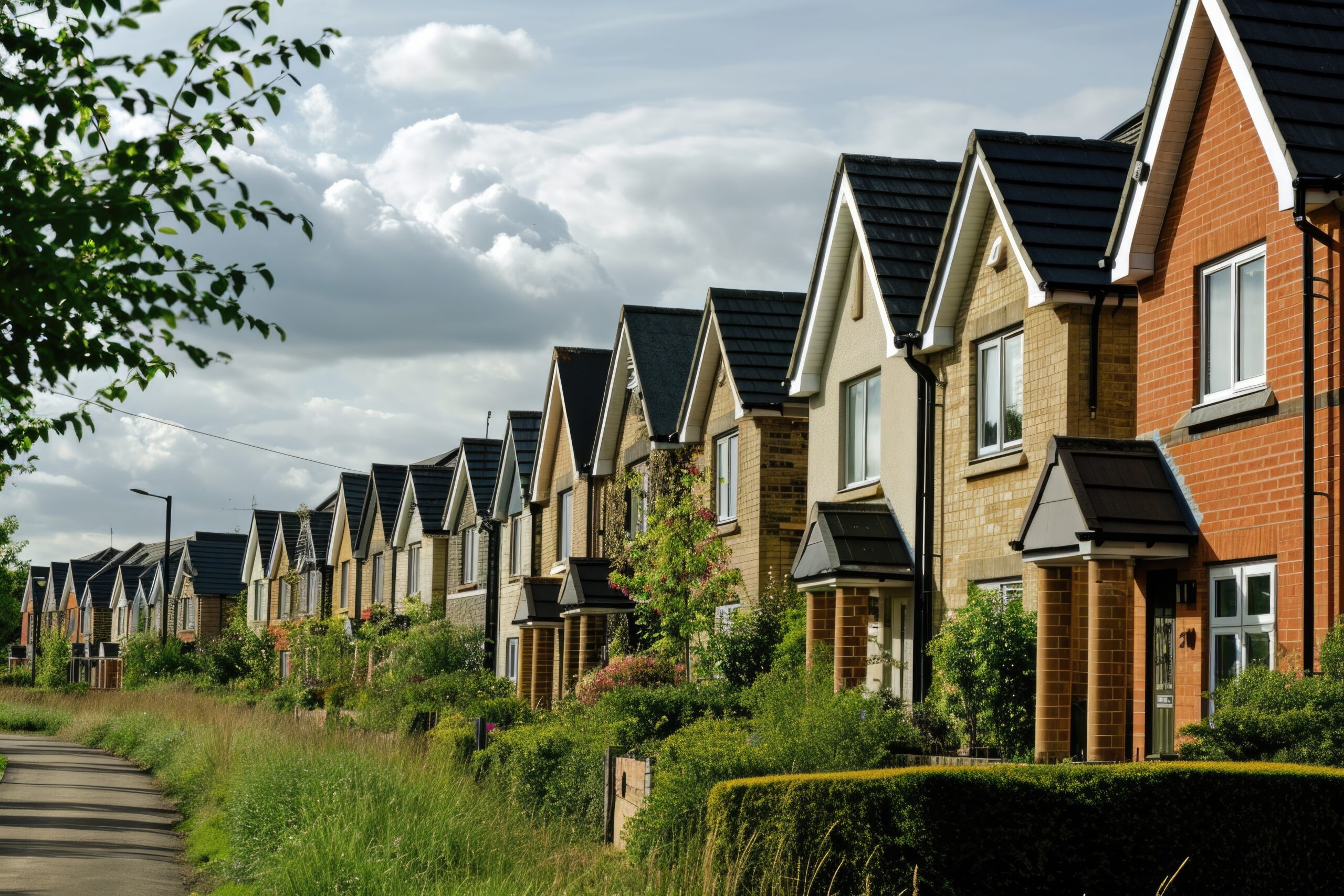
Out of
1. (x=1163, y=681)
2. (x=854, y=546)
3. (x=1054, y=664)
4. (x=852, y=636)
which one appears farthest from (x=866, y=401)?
(x=1163, y=681)

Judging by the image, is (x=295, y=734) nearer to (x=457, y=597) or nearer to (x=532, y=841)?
(x=532, y=841)

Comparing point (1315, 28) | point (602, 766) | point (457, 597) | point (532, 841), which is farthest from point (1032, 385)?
point (457, 597)

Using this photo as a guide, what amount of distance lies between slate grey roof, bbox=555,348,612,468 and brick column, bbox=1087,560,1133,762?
19.7 metres

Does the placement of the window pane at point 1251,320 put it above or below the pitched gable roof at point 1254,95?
below

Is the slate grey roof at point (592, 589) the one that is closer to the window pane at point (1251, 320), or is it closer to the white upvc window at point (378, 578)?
the window pane at point (1251, 320)

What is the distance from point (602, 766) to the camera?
15.1 metres

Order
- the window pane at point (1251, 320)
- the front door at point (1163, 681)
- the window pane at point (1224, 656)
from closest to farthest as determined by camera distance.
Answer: the window pane at point (1251, 320) < the window pane at point (1224, 656) < the front door at point (1163, 681)

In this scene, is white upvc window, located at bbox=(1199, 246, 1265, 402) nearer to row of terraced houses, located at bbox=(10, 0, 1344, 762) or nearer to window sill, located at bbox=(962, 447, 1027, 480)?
row of terraced houses, located at bbox=(10, 0, 1344, 762)

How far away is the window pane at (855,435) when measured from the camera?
21094 mm

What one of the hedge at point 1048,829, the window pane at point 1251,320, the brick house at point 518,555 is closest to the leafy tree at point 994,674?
the window pane at point 1251,320

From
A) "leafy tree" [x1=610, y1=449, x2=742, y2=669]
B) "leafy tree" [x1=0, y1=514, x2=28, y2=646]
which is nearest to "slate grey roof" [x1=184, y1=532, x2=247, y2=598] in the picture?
"leafy tree" [x1=0, y1=514, x2=28, y2=646]

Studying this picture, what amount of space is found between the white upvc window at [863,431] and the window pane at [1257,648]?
7703 millimetres

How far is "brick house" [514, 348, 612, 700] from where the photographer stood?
107 feet

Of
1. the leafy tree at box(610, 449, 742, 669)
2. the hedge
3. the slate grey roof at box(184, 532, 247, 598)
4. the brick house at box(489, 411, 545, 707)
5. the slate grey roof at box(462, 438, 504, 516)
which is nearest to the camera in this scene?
the hedge
